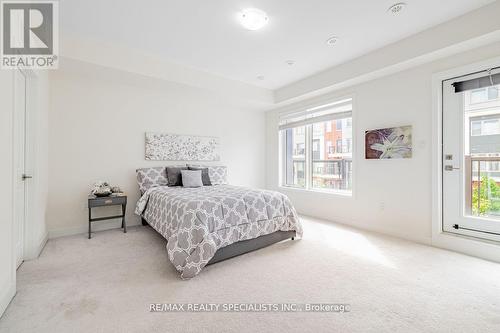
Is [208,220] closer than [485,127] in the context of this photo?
Yes

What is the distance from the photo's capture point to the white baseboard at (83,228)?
325 centimetres

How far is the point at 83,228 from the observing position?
136 inches

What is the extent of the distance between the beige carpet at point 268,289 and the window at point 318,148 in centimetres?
171

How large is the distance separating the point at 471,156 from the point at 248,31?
312 centimetres

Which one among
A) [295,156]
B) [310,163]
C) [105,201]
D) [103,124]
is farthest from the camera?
[295,156]

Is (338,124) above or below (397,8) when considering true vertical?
below

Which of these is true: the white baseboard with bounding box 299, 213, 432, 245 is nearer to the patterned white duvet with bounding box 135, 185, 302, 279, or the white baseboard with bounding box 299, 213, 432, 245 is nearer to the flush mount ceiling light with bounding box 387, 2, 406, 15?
the patterned white duvet with bounding box 135, 185, 302, 279

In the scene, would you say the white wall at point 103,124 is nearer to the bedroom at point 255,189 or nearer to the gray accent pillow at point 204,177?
the bedroom at point 255,189

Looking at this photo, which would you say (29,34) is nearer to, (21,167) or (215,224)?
(21,167)

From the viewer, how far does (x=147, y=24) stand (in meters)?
2.64

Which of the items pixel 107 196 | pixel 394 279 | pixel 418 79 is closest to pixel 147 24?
pixel 107 196

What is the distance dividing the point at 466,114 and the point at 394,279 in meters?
2.23

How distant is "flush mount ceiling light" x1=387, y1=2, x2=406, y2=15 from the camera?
2307 millimetres

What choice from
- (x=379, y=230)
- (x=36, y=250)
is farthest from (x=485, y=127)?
(x=36, y=250)
